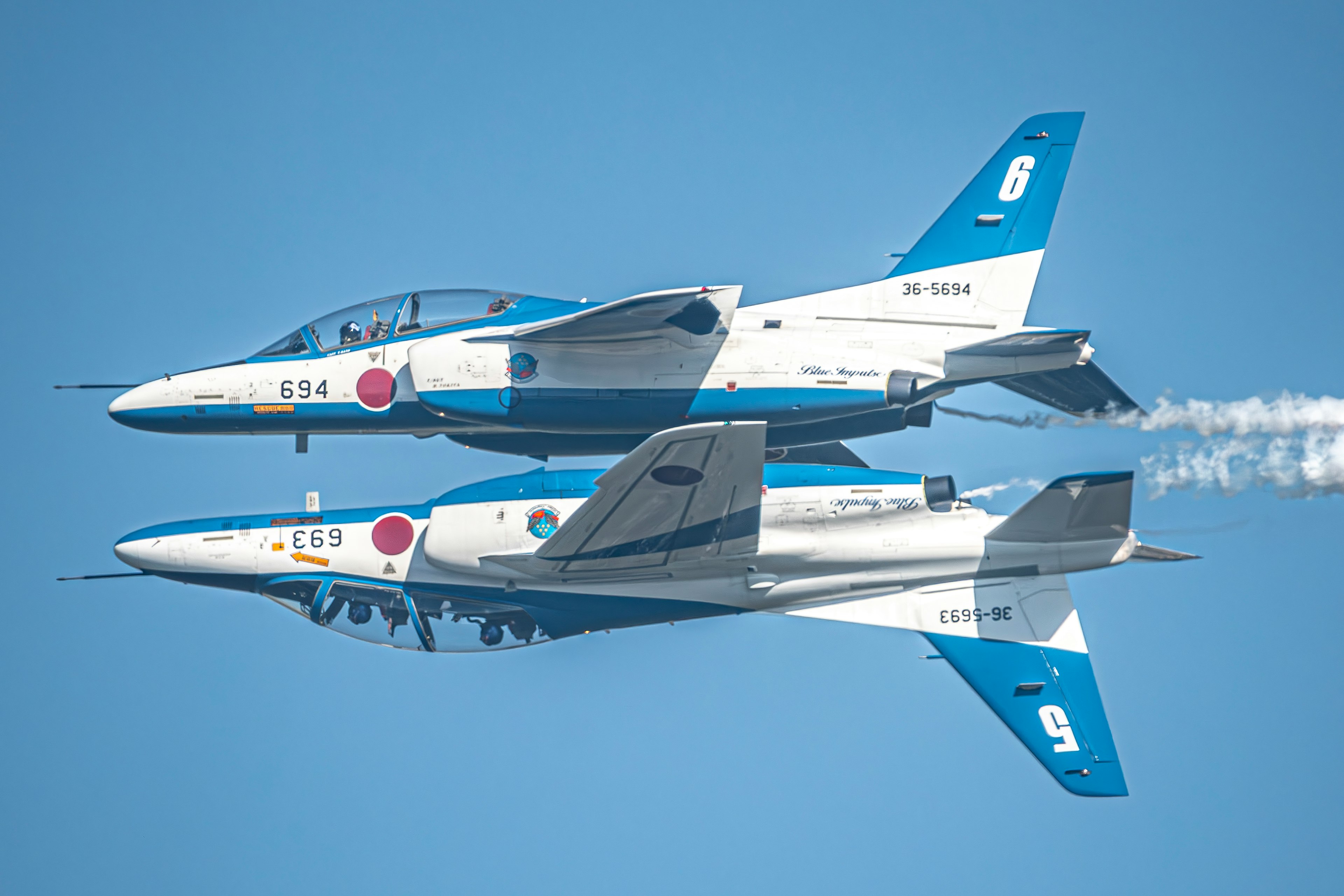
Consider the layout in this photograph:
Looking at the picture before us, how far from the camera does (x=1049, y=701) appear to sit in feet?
72.0

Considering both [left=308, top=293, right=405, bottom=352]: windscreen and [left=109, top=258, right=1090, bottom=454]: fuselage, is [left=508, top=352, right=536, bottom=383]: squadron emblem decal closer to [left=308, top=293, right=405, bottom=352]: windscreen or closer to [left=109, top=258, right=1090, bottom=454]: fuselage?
[left=109, top=258, right=1090, bottom=454]: fuselage

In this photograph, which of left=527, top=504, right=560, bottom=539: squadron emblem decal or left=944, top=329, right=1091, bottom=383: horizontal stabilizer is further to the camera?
left=527, top=504, right=560, bottom=539: squadron emblem decal

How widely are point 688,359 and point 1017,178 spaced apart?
22.0ft

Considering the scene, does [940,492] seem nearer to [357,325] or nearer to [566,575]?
[566,575]

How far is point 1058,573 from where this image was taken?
21672 mm

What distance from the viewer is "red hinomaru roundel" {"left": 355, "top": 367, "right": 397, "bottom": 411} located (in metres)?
22.4

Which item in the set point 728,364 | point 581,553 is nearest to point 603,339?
point 728,364

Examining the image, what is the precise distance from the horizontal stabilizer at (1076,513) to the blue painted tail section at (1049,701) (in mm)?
1868

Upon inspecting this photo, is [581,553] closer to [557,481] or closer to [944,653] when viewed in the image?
[557,481]

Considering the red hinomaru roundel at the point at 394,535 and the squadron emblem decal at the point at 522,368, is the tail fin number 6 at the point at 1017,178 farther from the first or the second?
the red hinomaru roundel at the point at 394,535

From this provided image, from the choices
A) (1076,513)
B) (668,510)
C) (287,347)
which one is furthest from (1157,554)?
(287,347)

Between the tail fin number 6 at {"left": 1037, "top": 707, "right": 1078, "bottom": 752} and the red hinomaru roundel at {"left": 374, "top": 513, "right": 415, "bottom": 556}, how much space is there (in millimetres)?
10008

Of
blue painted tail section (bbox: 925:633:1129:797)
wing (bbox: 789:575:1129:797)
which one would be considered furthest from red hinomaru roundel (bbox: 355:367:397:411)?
blue painted tail section (bbox: 925:633:1129:797)

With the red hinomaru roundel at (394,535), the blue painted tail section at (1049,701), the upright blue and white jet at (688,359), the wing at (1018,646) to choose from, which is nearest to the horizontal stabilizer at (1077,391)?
the upright blue and white jet at (688,359)
